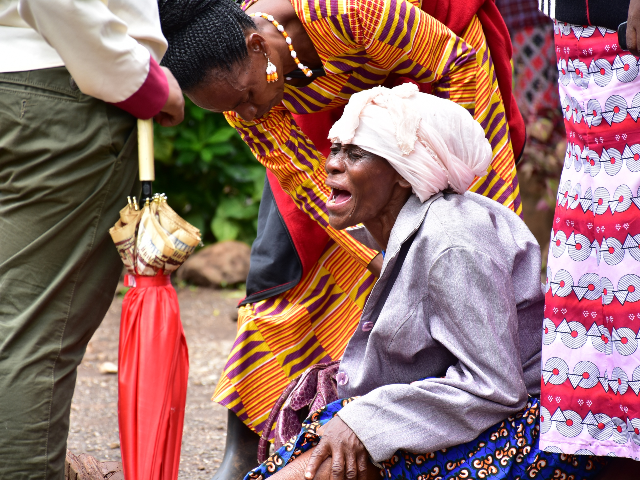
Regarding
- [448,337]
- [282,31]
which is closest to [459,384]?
[448,337]

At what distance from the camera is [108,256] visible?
2.48 metres

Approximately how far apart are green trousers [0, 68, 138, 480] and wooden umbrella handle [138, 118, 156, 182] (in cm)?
3

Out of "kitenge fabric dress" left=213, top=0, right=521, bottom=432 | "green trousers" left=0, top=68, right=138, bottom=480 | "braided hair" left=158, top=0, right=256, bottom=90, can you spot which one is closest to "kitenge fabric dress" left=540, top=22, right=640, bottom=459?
"kitenge fabric dress" left=213, top=0, right=521, bottom=432

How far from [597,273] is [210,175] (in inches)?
219

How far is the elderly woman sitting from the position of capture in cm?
213

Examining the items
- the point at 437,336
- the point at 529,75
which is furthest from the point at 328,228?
the point at 529,75

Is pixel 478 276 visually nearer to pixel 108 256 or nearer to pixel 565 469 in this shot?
pixel 565 469

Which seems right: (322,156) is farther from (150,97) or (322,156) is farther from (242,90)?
(150,97)

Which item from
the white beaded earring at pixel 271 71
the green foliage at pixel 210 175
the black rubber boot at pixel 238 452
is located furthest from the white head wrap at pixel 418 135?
the green foliage at pixel 210 175

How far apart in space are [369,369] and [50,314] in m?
0.93

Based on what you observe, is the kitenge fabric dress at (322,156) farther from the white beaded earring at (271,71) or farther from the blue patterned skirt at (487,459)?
the blue patterned skirt at (487,459)

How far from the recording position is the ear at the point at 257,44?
2.69 m

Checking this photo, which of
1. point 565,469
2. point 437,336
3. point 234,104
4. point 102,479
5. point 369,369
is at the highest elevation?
point 234,104

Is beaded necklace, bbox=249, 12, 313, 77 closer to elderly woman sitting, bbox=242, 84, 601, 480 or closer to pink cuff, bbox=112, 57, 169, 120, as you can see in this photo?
elderly woman sitting, bbox=242, 84, 601, 480
